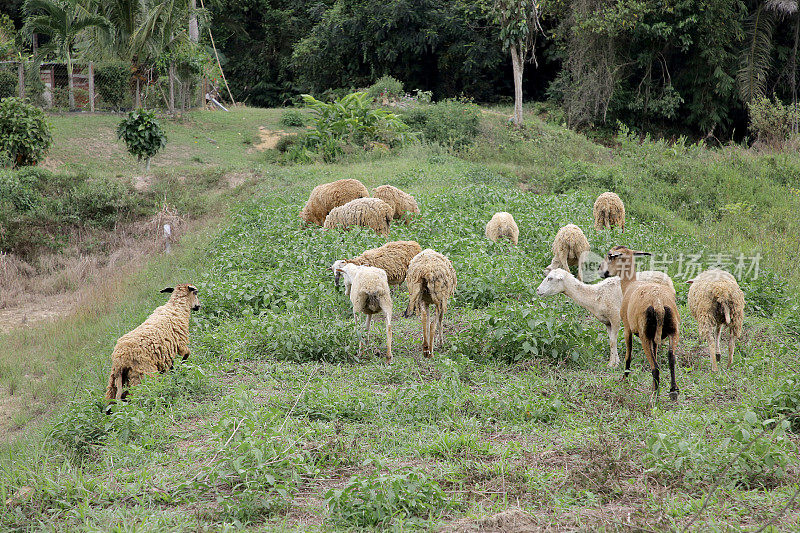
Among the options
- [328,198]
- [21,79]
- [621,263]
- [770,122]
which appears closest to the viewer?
[621,263]

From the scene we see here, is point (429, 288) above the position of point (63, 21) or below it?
below

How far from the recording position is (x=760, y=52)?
91.7ft

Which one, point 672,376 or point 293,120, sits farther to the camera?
point 293,120

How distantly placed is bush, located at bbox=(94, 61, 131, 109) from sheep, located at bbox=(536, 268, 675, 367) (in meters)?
21.4

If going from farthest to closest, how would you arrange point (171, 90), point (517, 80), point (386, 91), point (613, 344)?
point (386, 91)
point (171, 90)
point (517, 80)
point (613, 344)

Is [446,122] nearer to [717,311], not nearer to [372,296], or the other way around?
[372,296]

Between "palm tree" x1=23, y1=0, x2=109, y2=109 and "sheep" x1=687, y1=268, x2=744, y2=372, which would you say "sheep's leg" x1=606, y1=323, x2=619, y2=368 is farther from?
"palm tree" x1=23, y1=0, x2=109, y2=109

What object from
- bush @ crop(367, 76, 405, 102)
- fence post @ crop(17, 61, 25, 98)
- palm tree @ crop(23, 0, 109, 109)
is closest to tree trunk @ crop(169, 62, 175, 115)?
palm tree @ crop(23, 0, 109, 109)

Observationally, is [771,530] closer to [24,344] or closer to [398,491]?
[398,491]

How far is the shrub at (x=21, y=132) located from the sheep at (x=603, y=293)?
631 inches

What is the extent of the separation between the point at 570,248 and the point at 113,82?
20931 mm

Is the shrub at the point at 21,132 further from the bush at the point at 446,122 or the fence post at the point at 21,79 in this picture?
the bush at the point at 446,122

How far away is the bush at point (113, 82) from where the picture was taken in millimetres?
25245

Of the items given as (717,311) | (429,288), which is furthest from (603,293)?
(429,288)
